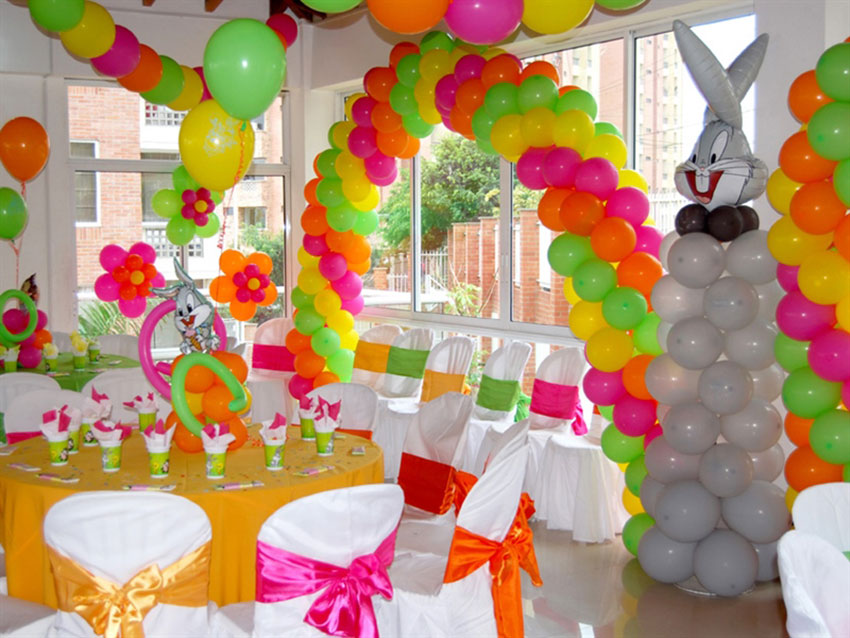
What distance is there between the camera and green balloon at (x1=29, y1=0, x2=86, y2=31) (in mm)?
5301

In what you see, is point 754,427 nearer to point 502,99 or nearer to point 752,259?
point 752,259

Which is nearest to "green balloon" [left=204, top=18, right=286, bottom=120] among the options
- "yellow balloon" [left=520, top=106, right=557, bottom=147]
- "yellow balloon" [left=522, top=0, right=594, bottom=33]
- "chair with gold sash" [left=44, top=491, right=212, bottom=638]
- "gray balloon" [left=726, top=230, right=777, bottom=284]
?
"yellow balloon" [left=522, top=0, right=594, bottom=33]

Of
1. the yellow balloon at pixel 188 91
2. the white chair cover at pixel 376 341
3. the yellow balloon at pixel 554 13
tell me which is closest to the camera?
the yellow balloon at pixel 554 13

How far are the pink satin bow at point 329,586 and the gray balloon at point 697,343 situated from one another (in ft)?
6.49

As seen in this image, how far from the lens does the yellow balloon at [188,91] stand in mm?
6332

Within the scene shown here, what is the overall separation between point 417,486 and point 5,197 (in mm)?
4030

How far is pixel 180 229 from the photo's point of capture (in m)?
7.60

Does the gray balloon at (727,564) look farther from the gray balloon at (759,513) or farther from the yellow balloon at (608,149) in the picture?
the yellow balloon at (608,149)

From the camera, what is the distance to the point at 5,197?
21.5 ft

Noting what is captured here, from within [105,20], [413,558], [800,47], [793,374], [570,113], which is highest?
[105,20]

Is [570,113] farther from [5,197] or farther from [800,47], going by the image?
[5,197]

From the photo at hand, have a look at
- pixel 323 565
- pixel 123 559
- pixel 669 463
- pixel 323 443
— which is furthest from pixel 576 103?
pixel 123 559

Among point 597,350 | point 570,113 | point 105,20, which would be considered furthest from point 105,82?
point 597,350

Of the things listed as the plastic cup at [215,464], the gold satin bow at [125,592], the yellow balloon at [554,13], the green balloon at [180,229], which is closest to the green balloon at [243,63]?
the yellow balloon at [554,13]
